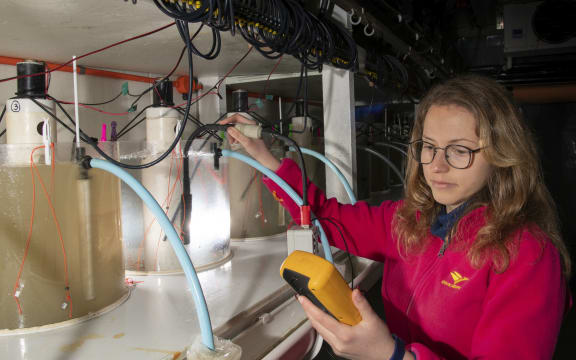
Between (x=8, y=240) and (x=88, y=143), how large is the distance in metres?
0.23

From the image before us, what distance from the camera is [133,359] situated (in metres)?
0.67

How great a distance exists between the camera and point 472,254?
0.81 metres

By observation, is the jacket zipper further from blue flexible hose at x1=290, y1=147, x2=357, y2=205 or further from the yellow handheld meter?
blue flexible hose at x1=290, y1=147, x2=357, y2=205

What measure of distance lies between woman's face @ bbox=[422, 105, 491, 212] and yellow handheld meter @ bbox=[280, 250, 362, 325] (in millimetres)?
349

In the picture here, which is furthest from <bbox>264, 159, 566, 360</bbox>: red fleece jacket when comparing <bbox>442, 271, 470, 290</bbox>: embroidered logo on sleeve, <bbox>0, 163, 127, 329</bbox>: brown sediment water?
<bbox>0, 163, 127, 329</bbox>: brown sediment water

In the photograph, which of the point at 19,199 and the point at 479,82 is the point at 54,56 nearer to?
the point at 19,199

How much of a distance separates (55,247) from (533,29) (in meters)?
3.39

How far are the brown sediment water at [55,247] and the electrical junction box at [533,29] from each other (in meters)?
3.18

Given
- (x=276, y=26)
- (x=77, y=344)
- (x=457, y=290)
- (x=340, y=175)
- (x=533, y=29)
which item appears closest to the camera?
(x=77, y=344)

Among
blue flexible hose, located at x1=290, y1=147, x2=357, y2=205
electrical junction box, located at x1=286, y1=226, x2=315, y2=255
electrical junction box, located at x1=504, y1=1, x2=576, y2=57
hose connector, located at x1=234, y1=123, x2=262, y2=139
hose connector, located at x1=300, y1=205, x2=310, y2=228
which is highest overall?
electrical junction box, located at x1=504, y1=1, x2=576, y2=57

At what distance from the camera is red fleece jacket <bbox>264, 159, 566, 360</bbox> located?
688mm

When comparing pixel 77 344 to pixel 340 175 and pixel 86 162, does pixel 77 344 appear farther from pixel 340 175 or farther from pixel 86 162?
pixel 340 175

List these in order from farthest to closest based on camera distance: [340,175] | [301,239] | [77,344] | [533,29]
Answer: [533,29] → [340,175] → [301,239] → [77,344]

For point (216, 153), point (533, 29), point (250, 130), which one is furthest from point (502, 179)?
point (533, 29)
